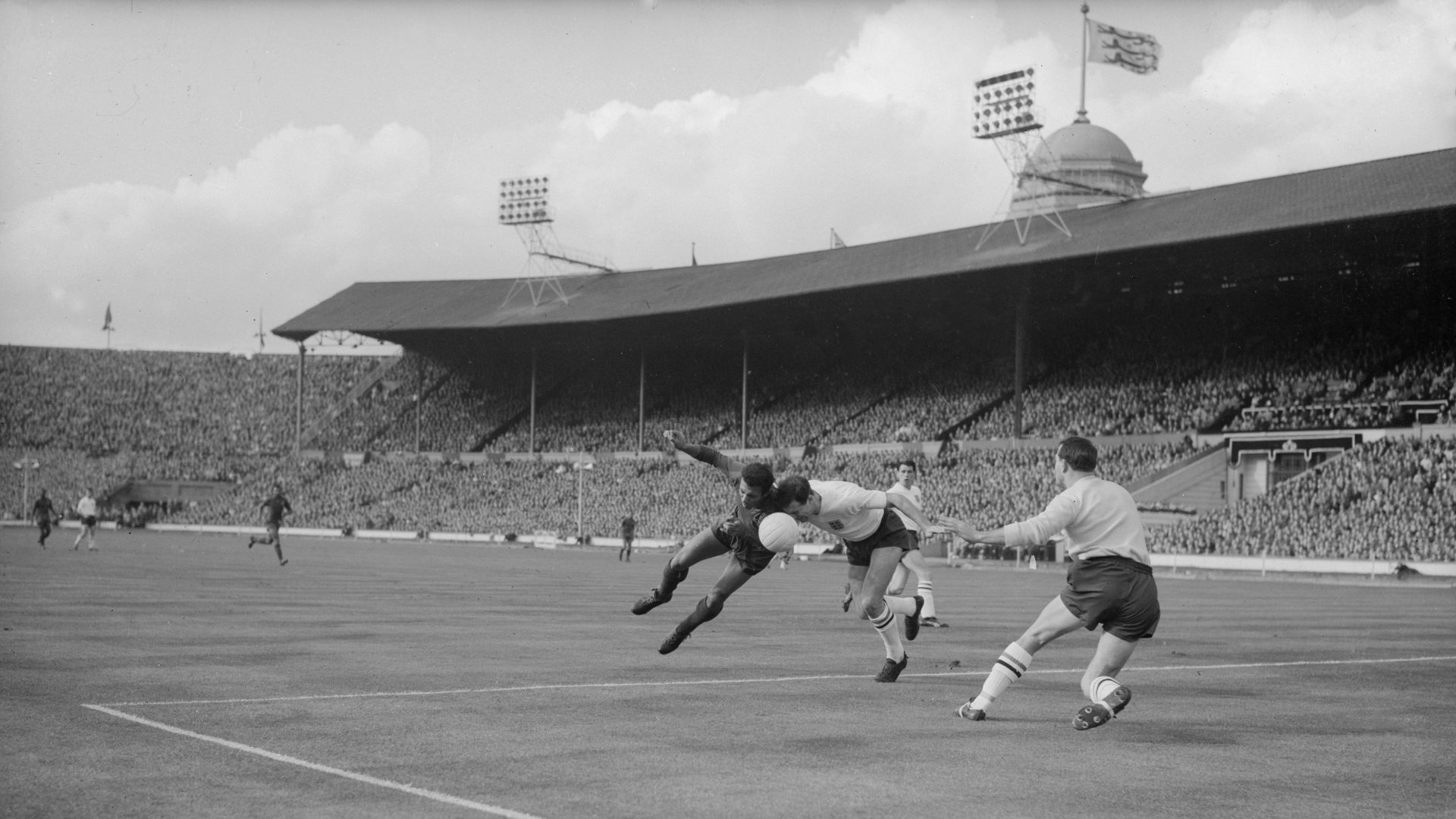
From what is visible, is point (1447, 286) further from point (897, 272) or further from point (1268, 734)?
point (1268, 734)

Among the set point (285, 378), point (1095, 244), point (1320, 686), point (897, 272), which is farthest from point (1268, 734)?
point (285, 378)

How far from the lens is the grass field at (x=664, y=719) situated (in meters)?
6.98

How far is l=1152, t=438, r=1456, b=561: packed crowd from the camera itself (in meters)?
39.8

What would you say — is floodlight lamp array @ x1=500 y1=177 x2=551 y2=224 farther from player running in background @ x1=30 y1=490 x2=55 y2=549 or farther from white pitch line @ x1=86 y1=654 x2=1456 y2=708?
white pitch line @ x1=86 y1=654 x2=1456 y2=708

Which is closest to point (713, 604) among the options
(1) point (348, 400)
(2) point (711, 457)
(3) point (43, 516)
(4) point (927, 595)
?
(2) point (711, 457)

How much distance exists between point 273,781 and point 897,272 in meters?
51.7

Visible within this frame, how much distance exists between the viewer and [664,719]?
956 centimetres

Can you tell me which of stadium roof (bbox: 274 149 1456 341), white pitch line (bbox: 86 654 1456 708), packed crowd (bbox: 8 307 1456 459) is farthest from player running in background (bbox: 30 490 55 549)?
white pitch line (bbox: 86 654 1456 708)

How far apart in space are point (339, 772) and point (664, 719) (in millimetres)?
2682

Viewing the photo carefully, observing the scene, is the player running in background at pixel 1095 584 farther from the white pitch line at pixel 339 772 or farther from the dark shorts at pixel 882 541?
the white pitch line at pixel 339 772

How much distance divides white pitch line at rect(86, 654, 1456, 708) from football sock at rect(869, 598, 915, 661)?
1.83 ft

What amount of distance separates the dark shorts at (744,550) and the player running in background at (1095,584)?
3.31m

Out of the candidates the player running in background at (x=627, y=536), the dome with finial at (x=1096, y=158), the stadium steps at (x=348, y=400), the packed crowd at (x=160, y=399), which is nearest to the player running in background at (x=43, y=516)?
the player running in background at (x=627, y=536)

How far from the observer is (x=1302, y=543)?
41875 millimetres
